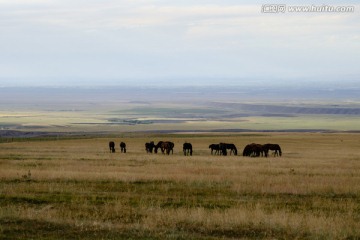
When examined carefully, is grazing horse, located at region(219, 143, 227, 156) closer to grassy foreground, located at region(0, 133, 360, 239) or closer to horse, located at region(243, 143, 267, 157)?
horse, located at region(243, 143, 267, 157)

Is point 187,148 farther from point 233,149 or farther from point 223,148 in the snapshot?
Answer: point 233,149

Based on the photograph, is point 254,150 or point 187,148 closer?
point 254,150

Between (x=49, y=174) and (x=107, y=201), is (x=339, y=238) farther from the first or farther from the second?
(x=49, y=174)

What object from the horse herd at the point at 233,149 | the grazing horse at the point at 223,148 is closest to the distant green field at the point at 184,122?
the horse herd at the point at 233,149

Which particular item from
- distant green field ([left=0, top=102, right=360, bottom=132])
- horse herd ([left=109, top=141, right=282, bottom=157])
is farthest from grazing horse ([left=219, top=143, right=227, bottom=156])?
distant green field ([left=0, top=102, right=360, bottom=132])

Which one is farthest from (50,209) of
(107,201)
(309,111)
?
(309,111)

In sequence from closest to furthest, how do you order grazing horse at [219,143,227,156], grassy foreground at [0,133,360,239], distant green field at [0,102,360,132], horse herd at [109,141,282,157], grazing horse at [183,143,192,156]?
grassy foreground at [0,133,360,239] < horse herd at [109,141,282,157] < grazing horse at [183,143,192,156] < grazing horse at [219,143,227,156] < distant green field at [0,102,360,132]

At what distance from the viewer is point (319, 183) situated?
2331cm

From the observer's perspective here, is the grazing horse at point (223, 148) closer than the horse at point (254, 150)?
No

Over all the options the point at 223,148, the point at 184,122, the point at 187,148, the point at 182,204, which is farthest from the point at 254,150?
the point at 184,122

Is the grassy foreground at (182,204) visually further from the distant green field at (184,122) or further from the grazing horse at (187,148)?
the distant green field at (184,122)

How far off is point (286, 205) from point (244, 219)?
361 centimetres

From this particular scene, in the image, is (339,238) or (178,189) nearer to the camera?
(339,238)

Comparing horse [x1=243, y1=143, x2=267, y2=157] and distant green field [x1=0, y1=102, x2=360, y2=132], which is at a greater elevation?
distant green field [x1=0, y1=102, x2=360, y2=132]
